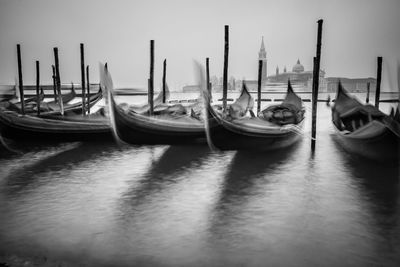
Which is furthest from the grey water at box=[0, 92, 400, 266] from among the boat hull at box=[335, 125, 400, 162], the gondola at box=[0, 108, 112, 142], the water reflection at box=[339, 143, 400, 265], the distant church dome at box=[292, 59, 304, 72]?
the distant church dome at box=[292, 59, 304, 72]

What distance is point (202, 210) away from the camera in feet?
12.0

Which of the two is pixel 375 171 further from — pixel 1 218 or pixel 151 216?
pixel 1 218

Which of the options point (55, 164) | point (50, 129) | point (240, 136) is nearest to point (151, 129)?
point (240, 136)

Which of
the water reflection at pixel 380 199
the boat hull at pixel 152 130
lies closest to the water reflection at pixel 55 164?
the boat hull at pixel 152 130

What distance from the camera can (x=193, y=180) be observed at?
493 cm

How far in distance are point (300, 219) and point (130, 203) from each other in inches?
77.1

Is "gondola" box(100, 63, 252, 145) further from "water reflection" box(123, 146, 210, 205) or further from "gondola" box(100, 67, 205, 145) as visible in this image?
"water reflection" box(123, 146, 210, 205)

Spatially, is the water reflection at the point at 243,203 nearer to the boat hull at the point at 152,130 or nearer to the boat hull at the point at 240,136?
the boat hull at the point at 240,136

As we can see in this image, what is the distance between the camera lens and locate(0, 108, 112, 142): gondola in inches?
306

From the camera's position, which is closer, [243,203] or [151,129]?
[243,203]

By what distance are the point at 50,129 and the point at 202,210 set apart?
224 inches

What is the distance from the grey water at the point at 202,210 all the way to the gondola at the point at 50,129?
157cm

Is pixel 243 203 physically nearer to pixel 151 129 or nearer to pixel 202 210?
pixel 202 210

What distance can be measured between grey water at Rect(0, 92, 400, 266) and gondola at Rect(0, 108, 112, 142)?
1.57 m
